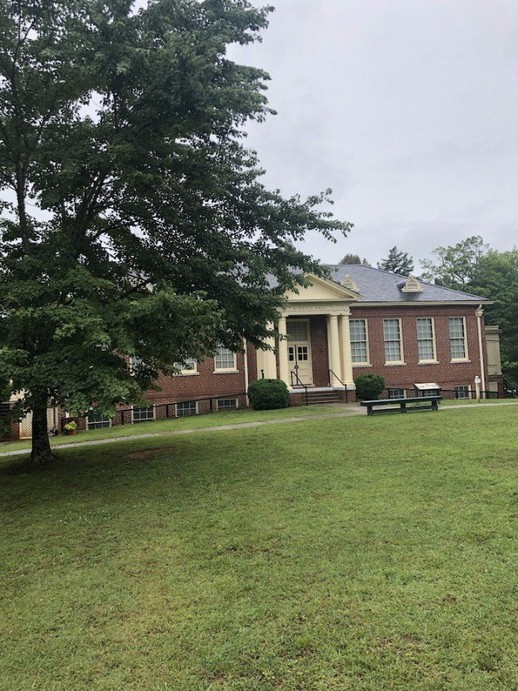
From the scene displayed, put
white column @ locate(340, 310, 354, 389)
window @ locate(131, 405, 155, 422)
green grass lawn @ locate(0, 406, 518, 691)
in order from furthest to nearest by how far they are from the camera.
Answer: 1. white column @ locate(340, 310, 354, 389)
2. window @ locate(131, 405, 155, 422)
3. green grass lawn @ locate(0, 406, 518, 691)

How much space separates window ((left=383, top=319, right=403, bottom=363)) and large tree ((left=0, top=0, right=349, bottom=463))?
1502 cm

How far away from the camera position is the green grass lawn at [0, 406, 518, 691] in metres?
2.90

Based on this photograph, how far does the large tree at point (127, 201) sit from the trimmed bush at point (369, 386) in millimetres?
12364

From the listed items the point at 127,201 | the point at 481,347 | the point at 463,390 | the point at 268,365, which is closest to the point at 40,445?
the point at 127,201

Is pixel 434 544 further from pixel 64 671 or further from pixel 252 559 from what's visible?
pixel 64 671

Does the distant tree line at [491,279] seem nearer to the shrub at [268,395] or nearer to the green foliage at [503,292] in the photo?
the green foliage at [503,292]

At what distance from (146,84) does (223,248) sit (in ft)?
9.86

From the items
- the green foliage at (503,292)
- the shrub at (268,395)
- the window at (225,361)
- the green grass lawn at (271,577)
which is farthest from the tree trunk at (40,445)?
the green foliage at (503,292)

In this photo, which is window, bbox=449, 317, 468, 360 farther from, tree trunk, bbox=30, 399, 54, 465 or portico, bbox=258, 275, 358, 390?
tree trunk, bbox=30, 399, 54, 465

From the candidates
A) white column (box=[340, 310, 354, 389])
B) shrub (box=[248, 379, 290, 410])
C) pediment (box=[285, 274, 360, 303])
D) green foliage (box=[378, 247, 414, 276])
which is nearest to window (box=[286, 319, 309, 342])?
pediment (box=[285, 274, 360, 303])

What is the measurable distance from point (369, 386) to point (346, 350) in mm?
2048

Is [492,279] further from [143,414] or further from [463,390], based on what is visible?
[143,414]

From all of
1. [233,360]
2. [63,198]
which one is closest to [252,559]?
[63,198]

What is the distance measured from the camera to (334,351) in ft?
72.2
